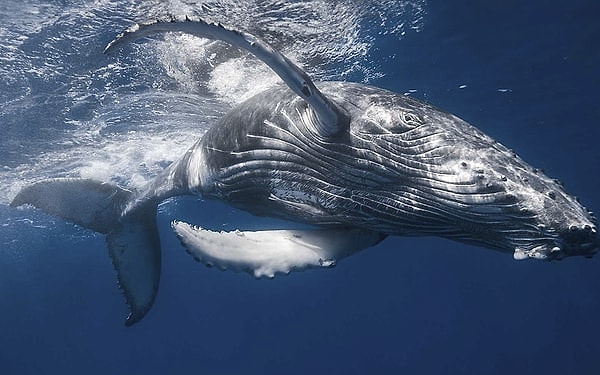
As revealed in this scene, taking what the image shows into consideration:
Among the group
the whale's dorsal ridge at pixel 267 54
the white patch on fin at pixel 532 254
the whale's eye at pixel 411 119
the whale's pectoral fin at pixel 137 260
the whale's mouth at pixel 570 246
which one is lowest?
the whale's pectoral fin at pixel 137 260

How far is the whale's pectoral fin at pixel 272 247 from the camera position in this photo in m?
3.97

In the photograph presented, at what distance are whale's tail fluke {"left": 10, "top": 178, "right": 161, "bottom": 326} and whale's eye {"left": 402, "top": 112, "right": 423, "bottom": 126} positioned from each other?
4868 mm

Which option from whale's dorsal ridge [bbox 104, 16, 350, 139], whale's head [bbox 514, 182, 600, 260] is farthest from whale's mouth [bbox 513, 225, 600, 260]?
whale's dorsal ridge [bbox 104, 16, 350, 139]

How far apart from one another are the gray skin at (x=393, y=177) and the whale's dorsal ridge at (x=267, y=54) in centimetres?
30

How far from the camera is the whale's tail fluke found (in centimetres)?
745

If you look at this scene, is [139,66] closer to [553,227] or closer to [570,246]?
[553,227]

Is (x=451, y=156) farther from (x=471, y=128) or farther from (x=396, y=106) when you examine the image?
(x=396, y=106)

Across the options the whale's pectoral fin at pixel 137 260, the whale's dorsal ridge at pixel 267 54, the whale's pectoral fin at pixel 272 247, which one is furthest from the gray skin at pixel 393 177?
the whale's pectoral fin at pixel 137 260

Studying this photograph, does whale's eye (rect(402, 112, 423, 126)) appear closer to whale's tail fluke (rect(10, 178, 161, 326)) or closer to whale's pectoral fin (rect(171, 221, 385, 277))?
whale's pectoral fin (rect(171, 221, 385, 277))

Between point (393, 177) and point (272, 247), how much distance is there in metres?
1.26

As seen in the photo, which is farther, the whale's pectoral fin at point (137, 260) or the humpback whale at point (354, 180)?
the whale's pectoral fin at point (137, 260)

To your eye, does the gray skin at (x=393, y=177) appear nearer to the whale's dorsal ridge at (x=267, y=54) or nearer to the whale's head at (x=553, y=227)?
the whale's head at (x=553, y=227)

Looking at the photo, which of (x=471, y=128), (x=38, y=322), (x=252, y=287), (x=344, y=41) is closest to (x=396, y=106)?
(x=471, y=128)

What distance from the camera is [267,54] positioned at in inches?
139
